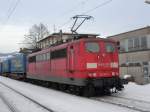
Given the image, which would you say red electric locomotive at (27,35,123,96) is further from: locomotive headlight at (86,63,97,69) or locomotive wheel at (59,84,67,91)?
locomotive wheel at (59,84,67,91)

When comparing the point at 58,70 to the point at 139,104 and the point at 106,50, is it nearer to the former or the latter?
the point at 106,50

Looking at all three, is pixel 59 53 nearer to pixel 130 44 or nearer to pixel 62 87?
pixel 62 87

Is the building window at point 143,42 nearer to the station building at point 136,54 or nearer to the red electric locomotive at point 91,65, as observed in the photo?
the station building at point 136,54

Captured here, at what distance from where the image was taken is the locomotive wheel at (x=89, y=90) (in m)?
17.4

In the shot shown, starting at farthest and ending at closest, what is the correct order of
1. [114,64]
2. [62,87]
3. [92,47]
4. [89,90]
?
[62,87]
[114,64]
[92,47]
[89,90]

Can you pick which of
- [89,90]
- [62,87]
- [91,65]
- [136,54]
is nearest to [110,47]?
[91,65]

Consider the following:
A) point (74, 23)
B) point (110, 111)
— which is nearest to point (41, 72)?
point (74, 23)

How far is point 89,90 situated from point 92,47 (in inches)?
86.6

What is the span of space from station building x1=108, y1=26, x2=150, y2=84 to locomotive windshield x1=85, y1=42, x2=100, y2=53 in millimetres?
17581

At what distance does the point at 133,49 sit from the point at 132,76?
4.75 m

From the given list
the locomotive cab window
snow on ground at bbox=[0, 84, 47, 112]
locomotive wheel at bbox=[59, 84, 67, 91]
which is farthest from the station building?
snow on ground at bbox=[0, 84, 47, 112]

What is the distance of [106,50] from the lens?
1812cm

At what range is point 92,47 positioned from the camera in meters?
17.8

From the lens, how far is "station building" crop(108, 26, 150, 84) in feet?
120
